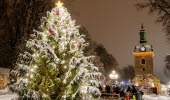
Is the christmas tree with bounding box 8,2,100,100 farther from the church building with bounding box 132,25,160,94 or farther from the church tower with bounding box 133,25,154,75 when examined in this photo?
the church tower with bounding box 133,25,154,75

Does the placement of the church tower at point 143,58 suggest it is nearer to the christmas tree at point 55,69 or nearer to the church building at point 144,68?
the church building at point 144,68

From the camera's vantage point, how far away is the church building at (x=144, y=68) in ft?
191

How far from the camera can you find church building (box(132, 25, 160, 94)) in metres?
58.3

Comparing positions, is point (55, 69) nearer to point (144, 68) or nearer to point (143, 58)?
point (144, 68)

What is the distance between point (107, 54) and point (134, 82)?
10.7 meters

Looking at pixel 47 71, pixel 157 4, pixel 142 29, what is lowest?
pixel 47 71

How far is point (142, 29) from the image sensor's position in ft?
222

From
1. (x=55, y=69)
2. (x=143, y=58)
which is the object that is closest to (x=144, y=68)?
(x=143, y=58)

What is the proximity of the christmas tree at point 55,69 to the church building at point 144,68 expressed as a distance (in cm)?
5018

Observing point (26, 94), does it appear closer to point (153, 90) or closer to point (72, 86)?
point (72, 86)

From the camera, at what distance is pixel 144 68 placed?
60.0 m

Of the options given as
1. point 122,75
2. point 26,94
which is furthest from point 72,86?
point 122,75

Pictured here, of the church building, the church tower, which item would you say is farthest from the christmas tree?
the church tower

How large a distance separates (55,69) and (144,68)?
53871 mm
